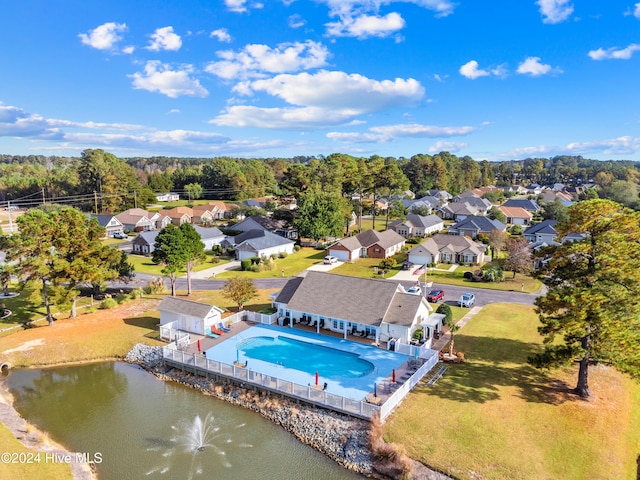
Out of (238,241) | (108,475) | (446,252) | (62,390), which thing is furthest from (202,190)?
(108,475)

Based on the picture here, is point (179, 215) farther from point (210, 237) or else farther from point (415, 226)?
point (415, 226)

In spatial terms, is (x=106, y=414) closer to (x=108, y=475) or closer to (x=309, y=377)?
(x=108, y=475)

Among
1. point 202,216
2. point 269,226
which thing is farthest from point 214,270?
point 202,216

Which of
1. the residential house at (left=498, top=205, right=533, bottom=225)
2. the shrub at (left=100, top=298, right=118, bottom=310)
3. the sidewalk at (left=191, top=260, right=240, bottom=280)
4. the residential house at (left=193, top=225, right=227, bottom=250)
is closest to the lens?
the shrub at (left=100, top=298, right=118, bottom=310)

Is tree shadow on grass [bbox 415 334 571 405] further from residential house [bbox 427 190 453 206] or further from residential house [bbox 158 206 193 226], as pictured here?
residential house [bbox 427 190 453 206]

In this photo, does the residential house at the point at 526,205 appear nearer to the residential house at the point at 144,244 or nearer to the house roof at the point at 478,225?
the house roof at the point at 478,225

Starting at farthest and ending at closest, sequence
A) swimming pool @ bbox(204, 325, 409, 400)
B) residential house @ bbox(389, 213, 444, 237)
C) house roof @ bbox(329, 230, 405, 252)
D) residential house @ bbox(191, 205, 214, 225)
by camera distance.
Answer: residential house @ bbox(191, 205, 214, 225) → residential house @ bbox(389, 213, 444, 237) → house roof @ bbox(329, 230, 405, 252) → swimming pool @ bbox(204, 325, 409, 400)

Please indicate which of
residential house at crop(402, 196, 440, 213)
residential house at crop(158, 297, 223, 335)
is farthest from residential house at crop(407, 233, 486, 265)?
residential house at crop(402, 196, 440, 213)
